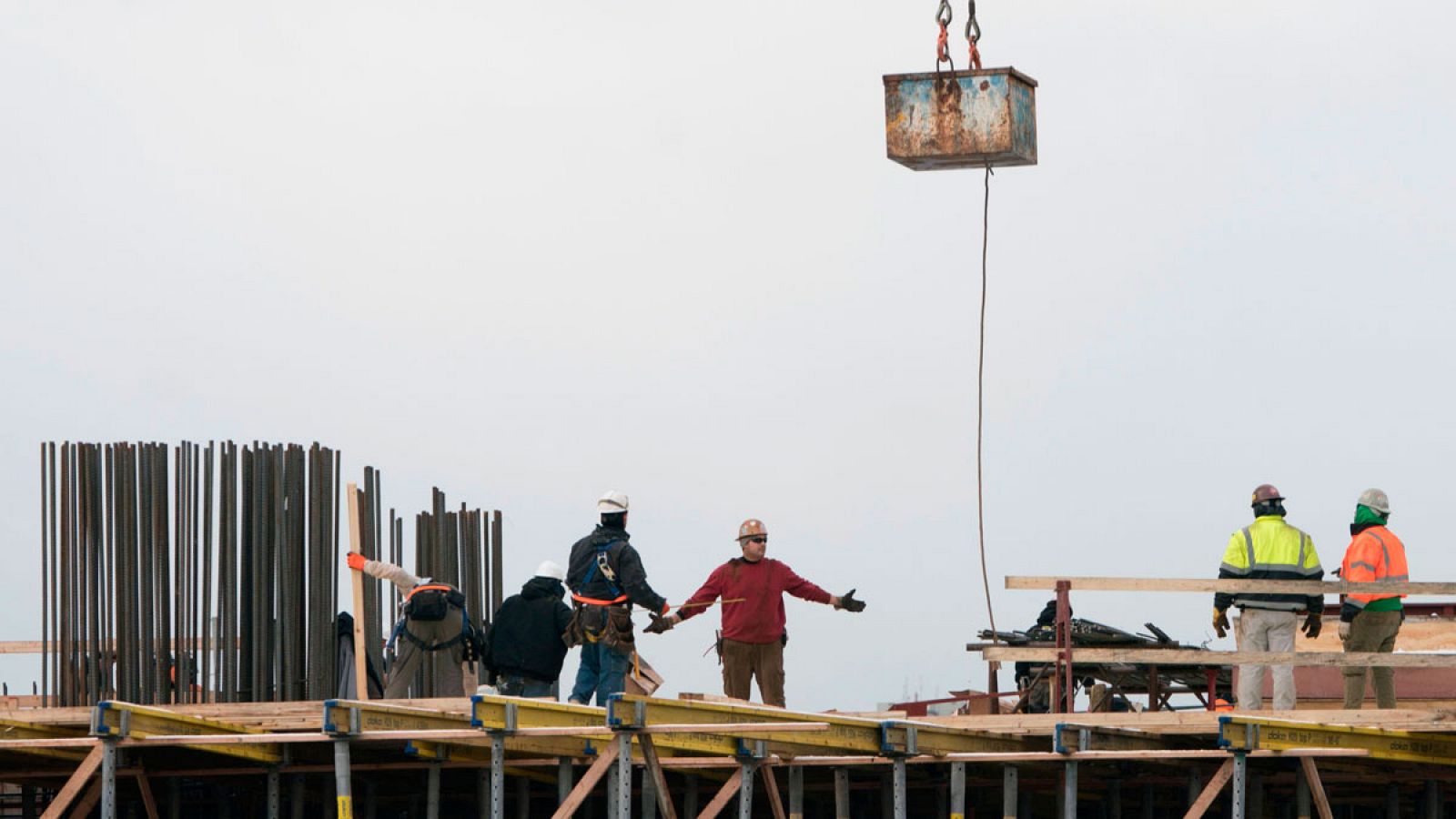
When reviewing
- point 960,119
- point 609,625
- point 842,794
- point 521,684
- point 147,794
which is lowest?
point 147,794

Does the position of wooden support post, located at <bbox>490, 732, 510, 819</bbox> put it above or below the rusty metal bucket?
below

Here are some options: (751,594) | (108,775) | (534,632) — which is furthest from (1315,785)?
(108,775)

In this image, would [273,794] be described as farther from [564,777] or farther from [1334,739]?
[1334,739]

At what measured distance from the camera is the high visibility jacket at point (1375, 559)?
19797 millimetres

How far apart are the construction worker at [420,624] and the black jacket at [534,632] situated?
1.23 feet

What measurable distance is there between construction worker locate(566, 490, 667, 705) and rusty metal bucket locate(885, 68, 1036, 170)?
3.48 metres

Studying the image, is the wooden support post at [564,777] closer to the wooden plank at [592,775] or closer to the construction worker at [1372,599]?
the wooden plank at [592,775]

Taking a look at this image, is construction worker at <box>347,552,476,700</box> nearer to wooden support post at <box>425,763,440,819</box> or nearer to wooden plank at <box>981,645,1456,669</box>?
wooden support post at <box>425,763,440,819</box>

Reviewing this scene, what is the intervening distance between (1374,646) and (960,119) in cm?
522

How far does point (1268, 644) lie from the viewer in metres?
19.7

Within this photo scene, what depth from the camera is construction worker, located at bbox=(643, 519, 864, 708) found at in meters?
20.0

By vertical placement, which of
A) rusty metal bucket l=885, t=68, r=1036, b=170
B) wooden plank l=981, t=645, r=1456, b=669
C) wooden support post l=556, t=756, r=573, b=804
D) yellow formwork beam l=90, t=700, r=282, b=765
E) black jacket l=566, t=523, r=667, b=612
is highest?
rusty metal bucket l=885, t=68, r=1036, b=170

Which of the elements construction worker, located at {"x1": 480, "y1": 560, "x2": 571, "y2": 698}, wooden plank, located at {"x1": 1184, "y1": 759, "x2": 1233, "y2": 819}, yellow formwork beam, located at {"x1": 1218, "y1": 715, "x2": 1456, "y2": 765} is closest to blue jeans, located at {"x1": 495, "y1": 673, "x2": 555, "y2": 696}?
construction worker, located at {"x1": 480, "y1": 560, "x2": 571, "y2": 698}

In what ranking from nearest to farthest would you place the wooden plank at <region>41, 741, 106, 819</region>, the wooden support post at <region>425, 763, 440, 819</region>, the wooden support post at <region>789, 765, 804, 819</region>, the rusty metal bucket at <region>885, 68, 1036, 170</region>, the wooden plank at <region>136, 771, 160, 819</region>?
the wooden plank at <region>41, 741, 106, 819</region> < the wooden support post at <region>789, 765, 804, 819</region> < the wooden support post at <region>425, 763, 440, 819</region> < the wooden plank at <region>136, 771, 160, 819</region> < the rusty metal bucket at <region>885, 68, 1036, 170</region>
